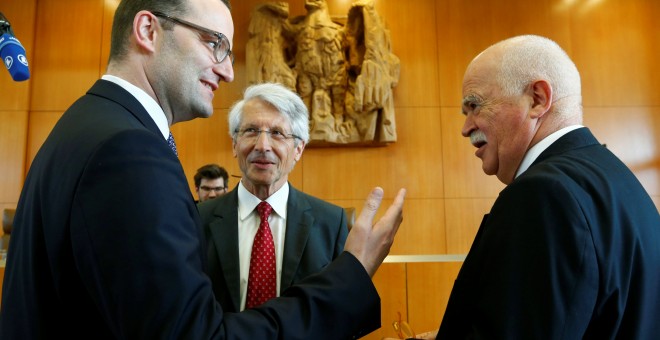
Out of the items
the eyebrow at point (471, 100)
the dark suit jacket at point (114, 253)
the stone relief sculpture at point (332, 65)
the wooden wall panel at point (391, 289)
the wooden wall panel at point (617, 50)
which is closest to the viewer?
the dark suit jacket at point (114, 253)

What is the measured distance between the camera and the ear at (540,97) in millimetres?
1312

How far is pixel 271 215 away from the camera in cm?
187

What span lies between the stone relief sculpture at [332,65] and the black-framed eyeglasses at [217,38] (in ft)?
13.5

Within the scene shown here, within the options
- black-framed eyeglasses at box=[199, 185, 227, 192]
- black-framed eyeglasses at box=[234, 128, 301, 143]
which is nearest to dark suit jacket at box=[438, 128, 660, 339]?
black-framed eyeglasses at box=[234, 128, 301, 143]

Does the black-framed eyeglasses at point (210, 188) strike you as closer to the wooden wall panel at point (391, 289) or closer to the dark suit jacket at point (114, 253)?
the wooden wall panel at point (391, 289)

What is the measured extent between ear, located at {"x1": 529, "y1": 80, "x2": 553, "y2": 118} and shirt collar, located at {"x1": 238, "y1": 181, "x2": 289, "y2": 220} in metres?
0.91

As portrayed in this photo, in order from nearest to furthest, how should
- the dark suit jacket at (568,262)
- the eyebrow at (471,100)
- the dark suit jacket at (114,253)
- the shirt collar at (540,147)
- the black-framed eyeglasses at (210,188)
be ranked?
the dark suit jacket at (114,253) < the dark suit jacket at (568,262) < the shirt collar at (540,147) < the eyebrow at (471,100) < the black-framed eyeglasses at (210,188)

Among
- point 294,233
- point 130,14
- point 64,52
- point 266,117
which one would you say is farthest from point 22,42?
point 130,14

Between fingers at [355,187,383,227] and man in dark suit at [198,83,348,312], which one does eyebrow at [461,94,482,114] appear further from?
man in dark suit at [198,83,348,312]

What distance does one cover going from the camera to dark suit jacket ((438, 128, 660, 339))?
95 cm

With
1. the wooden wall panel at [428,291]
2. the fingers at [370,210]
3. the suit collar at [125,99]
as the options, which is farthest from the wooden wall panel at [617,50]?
the suit collar at [125,99]

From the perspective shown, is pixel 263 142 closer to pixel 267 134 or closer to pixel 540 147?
pixel 267 134

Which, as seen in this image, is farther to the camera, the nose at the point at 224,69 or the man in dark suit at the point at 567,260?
the nose at the point at 224,69

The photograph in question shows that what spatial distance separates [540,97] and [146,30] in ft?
3.08
